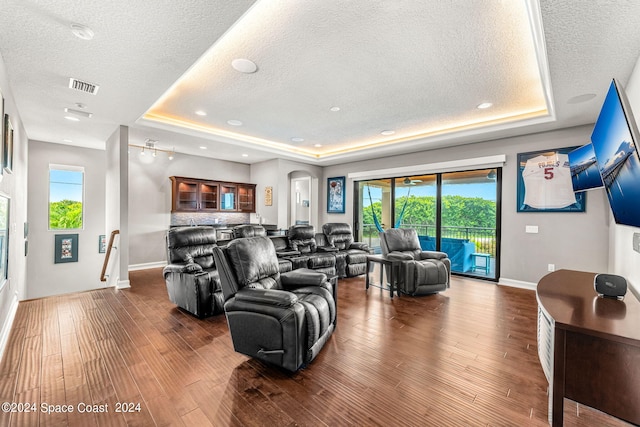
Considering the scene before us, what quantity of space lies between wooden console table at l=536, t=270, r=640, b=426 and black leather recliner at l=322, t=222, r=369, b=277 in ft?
12.8

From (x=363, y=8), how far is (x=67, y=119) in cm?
468

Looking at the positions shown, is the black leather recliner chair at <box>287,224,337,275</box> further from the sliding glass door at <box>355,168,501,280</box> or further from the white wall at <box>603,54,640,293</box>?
the white wall at <box>603,54,640,293</box>

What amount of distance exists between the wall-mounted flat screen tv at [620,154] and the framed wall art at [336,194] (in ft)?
18.7

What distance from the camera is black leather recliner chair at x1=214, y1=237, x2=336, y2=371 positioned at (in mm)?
2158

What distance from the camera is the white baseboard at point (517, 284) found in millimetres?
4736

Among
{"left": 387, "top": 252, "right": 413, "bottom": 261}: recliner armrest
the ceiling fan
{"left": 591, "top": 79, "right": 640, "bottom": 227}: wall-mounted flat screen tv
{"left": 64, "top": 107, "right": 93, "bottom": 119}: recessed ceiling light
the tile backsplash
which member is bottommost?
{"left": 387, "top": 252, "right": 413, "bottom": 261}: recliner armrest

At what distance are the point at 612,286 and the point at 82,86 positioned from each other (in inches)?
201

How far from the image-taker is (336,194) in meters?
7.91

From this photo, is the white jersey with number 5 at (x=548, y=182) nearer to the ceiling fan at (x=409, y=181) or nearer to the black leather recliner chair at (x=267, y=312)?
the ceiling fan at (x=409, y=181)

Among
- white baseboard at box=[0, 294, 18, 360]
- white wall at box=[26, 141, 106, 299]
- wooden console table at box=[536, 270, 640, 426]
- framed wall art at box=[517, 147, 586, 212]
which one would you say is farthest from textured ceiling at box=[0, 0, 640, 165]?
white baseboard at box=[0, 294, 18, 360]

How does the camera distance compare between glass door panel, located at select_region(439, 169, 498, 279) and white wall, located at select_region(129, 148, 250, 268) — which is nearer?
glass door panel, located at select_region(439, 169, 498, 279)

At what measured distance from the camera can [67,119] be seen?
4312mm

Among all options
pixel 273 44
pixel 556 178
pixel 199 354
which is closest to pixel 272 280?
pixel 199 354

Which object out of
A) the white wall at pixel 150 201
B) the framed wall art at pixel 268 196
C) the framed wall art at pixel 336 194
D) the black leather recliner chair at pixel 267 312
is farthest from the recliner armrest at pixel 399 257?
the white wall at pixel 150 201
